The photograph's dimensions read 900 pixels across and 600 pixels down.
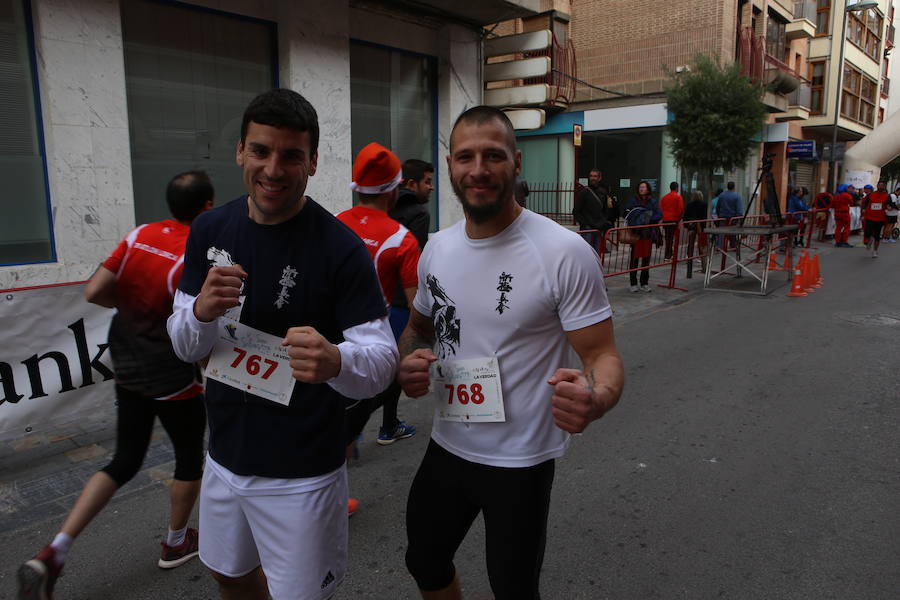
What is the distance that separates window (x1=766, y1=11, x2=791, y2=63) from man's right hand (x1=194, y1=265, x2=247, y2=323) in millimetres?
29157

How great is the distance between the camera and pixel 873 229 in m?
17.4

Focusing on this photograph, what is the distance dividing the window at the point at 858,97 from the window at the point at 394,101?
1213 inches

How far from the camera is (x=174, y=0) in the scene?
7.94 m

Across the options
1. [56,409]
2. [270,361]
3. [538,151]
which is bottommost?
[56,409]

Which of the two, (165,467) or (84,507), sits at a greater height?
(84,507)

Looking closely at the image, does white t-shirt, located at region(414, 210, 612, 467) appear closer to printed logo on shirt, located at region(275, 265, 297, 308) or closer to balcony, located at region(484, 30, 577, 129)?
printed logo on shirt, located at region(275, 265, 297, 308)

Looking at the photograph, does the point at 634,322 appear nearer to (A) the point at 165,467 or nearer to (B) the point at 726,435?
(B) the point at 726,435

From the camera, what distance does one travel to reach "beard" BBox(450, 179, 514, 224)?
2057 mm

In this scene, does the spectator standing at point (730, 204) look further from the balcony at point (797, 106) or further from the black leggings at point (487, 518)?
the black leggings at point (487, 518)

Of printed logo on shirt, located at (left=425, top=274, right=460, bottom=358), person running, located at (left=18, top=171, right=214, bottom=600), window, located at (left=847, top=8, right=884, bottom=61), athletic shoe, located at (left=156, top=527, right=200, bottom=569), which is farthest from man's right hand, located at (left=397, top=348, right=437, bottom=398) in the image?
window, located at (left=847, top=8, right=884, bottom=61)

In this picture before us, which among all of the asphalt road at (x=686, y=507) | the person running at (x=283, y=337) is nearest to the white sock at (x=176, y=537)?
the asphalt road at (x=686, y=507)

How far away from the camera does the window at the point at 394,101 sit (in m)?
10.3

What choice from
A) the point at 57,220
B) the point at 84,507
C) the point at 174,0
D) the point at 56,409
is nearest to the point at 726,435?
the point at 84,507

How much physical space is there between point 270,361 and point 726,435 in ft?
13.1
